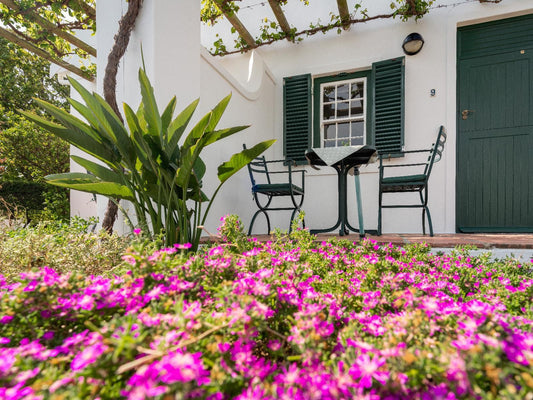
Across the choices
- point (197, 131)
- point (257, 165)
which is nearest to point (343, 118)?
point (257, 165)

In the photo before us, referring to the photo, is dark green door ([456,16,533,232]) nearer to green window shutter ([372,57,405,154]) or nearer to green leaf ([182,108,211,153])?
green window shutter ([372,57,405,154])

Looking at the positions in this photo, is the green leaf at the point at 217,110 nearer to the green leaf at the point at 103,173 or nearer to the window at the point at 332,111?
the green leaf at the point at 103,173

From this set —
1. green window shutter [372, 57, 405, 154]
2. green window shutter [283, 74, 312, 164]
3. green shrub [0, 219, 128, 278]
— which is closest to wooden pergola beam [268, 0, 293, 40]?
green window shutter [283, 74, 312, 164]

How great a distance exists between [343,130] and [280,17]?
1.82 meters

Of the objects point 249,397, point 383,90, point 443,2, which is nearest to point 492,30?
point 443,2

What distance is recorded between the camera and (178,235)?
1.65 m

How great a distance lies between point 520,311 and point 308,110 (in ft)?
12.8

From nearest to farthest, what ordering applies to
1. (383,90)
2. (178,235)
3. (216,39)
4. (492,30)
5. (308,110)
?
(178,235) → (492,30) → (383,90) → (308,110) → (216,39)

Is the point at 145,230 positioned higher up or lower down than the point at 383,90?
lower down

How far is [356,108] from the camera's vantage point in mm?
4289

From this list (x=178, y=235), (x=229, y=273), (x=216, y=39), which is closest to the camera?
(x=229, y=273)

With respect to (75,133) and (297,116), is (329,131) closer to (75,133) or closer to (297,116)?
(297,116)

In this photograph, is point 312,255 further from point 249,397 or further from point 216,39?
point 216,39

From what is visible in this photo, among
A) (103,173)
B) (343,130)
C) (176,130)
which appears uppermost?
(343,130)
